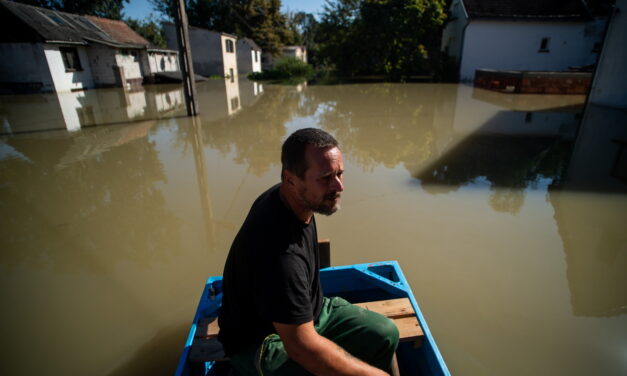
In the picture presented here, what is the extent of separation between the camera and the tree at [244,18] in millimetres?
39875

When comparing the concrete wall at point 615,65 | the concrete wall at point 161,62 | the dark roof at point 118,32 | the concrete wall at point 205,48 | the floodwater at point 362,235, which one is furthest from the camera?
the concrete wall at point 205,48

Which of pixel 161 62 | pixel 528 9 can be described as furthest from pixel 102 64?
pixel 528 9

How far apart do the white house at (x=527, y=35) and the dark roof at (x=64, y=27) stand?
909 inches

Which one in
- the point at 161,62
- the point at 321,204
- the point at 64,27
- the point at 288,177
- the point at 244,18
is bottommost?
the point at 321,204

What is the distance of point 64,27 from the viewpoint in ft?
64.0

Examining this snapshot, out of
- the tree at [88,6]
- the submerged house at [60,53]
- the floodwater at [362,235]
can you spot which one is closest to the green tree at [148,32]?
the tree at [88,6]

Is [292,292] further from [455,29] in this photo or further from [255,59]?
[255,59]

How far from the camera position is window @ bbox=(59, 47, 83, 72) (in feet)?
61.4

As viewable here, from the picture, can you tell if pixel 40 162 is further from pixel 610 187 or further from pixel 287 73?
pixel 287 73

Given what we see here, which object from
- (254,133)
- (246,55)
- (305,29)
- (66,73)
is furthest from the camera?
(305,29)

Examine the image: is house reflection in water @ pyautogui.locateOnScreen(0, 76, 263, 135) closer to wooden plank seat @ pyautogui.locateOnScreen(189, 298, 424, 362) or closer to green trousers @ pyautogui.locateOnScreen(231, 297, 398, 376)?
wooden plank seat @ pyautogui.locateOnScreen(189, 298, 424, 362)

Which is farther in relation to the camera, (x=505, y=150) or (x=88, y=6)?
(x=88, y=6)

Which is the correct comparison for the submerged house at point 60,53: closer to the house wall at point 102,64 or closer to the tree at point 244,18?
the house wall at point 102,64

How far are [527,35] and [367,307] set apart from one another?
25.7m
